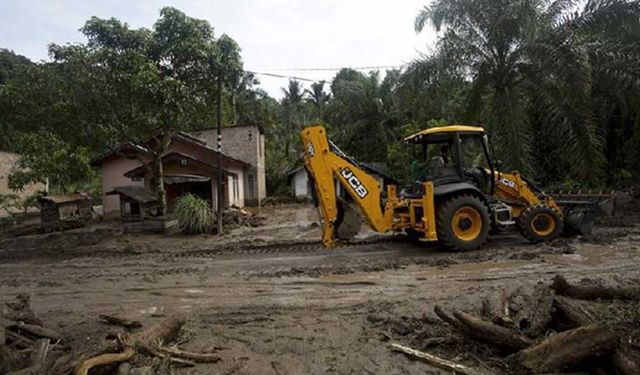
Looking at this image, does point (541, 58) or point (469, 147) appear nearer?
point (469, 147)

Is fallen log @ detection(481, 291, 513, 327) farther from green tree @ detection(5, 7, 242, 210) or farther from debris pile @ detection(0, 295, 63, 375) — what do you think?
green tree @ detection(5, 7, 242, 210)

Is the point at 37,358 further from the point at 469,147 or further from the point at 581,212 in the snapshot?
the point at 581,212

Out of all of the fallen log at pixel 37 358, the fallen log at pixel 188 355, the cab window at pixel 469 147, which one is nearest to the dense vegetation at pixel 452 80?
the cab window at pixel 469 147

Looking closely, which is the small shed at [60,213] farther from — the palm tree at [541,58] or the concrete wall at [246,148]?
the palm tree at [541,58]

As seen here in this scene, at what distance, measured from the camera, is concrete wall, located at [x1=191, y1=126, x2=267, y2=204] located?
89.2ft

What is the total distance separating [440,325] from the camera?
15.6 feet

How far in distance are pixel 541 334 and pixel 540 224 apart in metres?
6.23

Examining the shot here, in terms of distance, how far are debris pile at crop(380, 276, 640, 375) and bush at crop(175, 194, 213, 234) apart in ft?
33.6

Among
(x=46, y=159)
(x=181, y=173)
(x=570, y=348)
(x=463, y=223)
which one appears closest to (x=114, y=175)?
(x=181, y=173)

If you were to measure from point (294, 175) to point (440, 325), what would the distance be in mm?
27075

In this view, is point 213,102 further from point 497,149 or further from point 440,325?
point 440,325

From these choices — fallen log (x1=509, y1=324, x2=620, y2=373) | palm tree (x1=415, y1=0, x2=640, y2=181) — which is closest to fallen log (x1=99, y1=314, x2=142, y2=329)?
fallen log (x1=509, y1=324, x2=620, y2=373)

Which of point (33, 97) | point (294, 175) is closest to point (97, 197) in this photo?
point (294, 175)

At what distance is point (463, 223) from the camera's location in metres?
9.20
